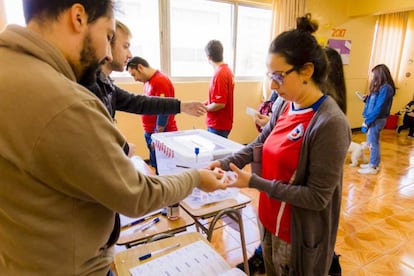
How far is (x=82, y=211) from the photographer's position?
619 millimetres

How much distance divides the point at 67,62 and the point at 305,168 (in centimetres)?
84

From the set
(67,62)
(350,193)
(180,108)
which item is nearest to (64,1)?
(67,62)

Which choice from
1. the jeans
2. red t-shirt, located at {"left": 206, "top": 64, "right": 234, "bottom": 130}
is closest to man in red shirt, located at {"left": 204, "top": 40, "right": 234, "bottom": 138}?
red t-shirt, located at {"left": 206, "top": 64, "right": 234, "bottom": 130}

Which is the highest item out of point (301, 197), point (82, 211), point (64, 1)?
point (64, 1)

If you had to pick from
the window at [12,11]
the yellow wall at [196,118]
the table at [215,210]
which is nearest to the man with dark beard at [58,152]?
the table at [215,210]

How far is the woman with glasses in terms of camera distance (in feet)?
3.12

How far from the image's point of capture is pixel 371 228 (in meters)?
2.50

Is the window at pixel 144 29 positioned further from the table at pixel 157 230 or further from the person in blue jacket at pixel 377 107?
the person in blue jacket at pixel 377 107

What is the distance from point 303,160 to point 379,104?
3.39 meters

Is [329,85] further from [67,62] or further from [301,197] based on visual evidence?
[67,62]

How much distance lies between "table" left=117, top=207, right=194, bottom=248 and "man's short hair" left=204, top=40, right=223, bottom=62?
6.34 feet

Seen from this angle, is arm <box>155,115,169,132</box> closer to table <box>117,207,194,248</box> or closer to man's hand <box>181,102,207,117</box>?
man's hand <box>181,102,207,117</box>

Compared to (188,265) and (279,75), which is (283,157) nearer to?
(279,75)

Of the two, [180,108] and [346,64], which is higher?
[346,64]
